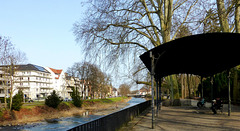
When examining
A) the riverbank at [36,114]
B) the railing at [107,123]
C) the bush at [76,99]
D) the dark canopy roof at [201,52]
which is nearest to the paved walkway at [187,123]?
the railing at [107,123]

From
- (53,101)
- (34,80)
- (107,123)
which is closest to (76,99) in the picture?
(53,101)

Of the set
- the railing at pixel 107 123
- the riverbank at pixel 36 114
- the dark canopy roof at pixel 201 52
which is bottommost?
the riverbank at pixel 36 114

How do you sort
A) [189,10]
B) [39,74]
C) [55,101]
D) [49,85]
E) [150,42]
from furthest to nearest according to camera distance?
[49,85]
[39,74]
[55,101]
[150,42]
[189,10]

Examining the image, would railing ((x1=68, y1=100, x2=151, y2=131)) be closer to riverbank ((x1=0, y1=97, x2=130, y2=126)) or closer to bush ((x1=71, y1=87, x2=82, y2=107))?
riverbank ((x1=0, y1=97, x2=130, y2=126))

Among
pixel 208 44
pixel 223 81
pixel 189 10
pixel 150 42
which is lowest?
pixel 223 81

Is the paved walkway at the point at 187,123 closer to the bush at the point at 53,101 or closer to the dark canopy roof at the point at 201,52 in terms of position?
the dark canopy roof at the point at 201,52

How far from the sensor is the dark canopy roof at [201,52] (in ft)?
29.9

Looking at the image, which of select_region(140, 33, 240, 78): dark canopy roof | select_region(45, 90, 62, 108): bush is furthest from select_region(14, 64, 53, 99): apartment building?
select_region(140, 33, 240, 78): dark canopy roof

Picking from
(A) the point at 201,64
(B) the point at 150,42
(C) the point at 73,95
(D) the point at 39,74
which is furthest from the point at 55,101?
(D) the point at 39,74

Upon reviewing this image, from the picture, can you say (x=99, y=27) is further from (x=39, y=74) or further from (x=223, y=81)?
(x=39, y=74)

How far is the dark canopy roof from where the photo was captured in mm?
9120

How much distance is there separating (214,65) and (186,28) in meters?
4.34

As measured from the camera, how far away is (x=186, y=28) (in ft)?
56.3

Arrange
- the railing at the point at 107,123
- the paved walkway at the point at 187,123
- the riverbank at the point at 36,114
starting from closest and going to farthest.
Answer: the railing at the point at 107,123
the paved walkway at the point at 187,123
the riverbank at the point at 36,114
